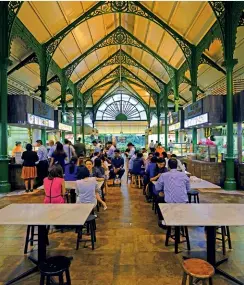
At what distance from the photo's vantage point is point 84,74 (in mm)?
17734

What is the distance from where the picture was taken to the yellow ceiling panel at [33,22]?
8.52 metres

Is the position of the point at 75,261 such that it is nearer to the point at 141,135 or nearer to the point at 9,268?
the point at 9,268

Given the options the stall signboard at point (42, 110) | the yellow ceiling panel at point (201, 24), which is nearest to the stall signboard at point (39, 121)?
the stall signboard at point (42, 110)

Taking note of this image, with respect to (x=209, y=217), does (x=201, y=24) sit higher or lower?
higher

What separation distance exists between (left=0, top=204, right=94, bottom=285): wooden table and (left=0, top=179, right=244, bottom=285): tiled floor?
408 millimetres

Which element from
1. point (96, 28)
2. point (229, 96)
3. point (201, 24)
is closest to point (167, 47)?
point (201, 24)

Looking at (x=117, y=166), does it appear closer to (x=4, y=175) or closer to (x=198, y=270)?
(x=4, y=175)

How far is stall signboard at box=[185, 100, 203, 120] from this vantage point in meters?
10.0

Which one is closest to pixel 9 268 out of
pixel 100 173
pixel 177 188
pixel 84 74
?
pixel 177 188

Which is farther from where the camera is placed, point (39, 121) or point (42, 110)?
point (42, 110)

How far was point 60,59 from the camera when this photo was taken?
13289mm

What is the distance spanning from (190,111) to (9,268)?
9885 mm

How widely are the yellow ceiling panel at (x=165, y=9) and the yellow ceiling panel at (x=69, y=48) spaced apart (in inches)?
158

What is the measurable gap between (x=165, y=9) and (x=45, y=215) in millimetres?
9789
